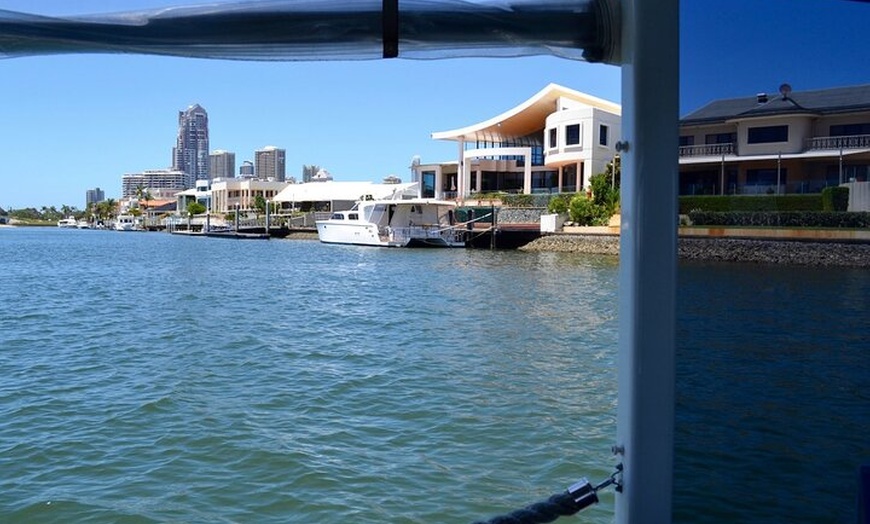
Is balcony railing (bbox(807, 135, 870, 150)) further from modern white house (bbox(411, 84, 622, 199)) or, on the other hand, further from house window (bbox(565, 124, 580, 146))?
house window (bbox(565, 124, 580, 146))

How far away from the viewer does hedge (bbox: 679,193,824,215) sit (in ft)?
7.13

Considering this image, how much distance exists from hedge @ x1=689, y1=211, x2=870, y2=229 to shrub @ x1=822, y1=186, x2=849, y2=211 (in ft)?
0.07

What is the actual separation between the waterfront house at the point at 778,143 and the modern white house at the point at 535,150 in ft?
162

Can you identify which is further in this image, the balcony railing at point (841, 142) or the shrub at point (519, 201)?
the shrub at point (519, 201)

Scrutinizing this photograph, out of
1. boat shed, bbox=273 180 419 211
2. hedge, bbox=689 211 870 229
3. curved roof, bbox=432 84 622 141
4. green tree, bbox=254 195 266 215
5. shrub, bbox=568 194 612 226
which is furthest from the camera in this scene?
green tree, bbox=254 195 266 215

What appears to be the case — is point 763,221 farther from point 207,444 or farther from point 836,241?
point 207,444

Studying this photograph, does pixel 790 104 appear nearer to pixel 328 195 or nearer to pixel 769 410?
pixel 769 410

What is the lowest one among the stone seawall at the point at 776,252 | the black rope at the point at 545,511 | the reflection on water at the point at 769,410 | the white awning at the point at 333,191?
the black rope at the point at 545,511

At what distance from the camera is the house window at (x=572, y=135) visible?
177 ft

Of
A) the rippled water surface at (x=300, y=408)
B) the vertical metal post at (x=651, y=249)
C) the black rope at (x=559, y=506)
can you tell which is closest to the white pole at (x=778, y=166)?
the vertical metal post at (x=651, y=249)

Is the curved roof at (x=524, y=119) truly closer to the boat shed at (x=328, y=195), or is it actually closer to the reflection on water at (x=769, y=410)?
the boat shed at (x=328, y=195)

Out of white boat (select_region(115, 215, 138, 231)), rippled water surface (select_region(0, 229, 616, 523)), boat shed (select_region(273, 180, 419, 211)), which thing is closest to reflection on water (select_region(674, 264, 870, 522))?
rippled water surface (select_region(0, 229, 616, 523))

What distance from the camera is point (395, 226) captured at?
52750 millimetres

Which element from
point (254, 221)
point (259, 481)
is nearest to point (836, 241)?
point (259, 481)
